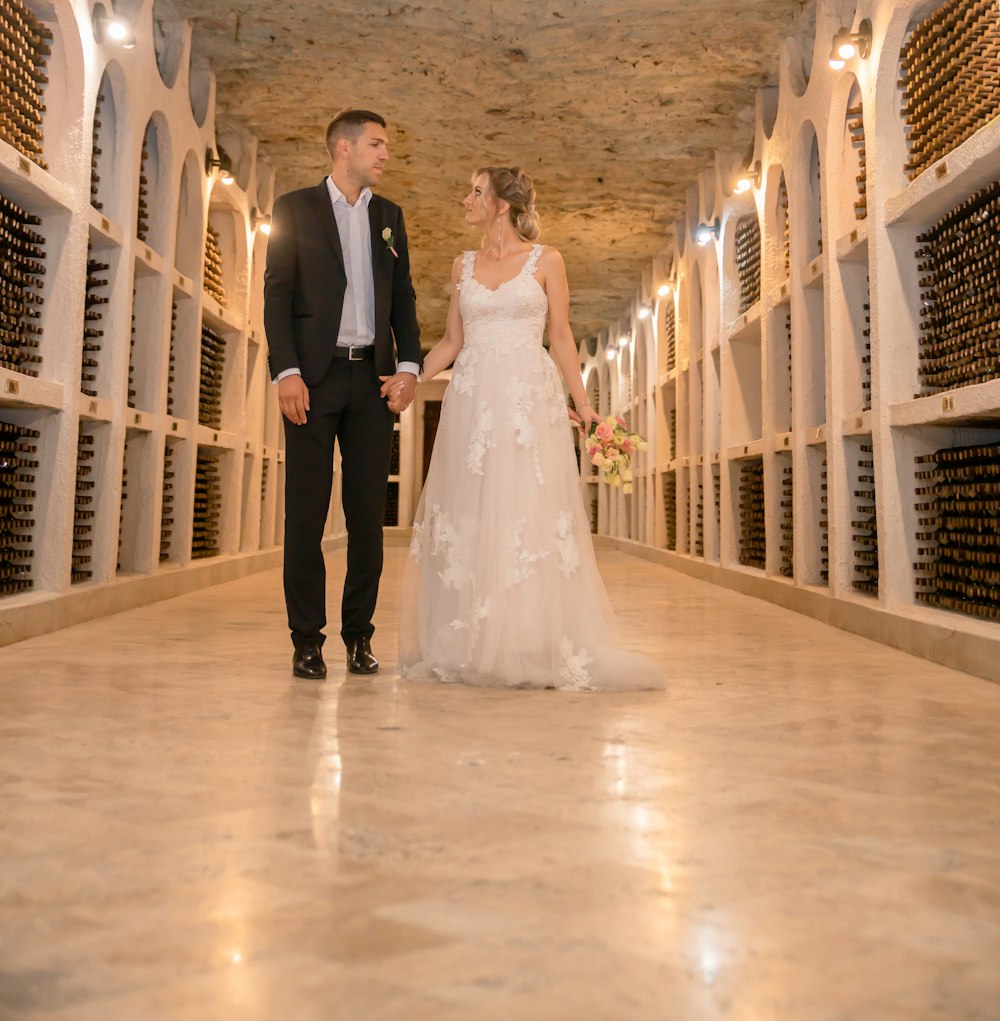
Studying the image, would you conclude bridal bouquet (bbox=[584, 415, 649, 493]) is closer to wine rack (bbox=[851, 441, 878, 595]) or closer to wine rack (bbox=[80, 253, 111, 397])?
wine rack (bbox=[851, 441, 878, 595])

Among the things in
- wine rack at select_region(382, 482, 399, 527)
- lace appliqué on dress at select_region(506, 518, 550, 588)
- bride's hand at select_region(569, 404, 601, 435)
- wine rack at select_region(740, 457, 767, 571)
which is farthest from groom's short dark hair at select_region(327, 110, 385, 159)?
wine rack at select_region(382, 482, 399, 527)

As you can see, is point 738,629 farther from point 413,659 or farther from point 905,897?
point 905,897

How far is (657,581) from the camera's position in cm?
775

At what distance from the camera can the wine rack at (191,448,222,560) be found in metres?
7.08

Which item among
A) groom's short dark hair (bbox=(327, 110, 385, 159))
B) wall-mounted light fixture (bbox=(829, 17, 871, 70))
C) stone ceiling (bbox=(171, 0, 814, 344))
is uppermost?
stone ceiling (bbox=(171, 0, 814, 344))

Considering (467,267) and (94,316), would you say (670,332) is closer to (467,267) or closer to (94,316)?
(94,316)

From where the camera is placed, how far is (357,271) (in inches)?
120

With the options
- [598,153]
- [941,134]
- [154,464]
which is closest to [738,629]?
[941,134]

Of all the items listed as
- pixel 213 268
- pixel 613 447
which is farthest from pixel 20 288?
pixel 213 268

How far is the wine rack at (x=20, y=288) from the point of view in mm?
3896

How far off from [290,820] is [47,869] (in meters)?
0.38

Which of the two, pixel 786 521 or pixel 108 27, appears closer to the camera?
pixel 108 27

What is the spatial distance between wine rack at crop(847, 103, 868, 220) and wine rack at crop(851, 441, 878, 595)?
1.21 metres

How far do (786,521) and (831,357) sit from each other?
5.43ft
